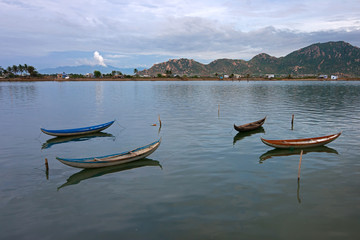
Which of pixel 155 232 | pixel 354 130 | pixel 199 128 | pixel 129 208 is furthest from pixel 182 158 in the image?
pixel 354 130

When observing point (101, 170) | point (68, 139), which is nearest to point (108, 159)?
point (101, 170)

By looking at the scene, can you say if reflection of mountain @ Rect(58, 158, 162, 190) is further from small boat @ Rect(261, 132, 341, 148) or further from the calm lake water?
small boat @ Rect(261, 132, 341, 148)

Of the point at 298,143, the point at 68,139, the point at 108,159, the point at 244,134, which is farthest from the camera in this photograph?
the point at 244,134

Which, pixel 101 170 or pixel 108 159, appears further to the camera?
pixel 108 159

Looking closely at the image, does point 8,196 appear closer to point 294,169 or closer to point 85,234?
point 85,234

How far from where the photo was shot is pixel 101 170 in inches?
803

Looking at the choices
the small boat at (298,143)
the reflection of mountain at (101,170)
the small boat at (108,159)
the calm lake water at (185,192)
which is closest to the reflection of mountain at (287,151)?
the calm lake water at (185,192)

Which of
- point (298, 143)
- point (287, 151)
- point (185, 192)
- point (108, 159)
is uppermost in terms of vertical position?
point (298, 143)

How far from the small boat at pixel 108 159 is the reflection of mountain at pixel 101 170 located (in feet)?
1.36

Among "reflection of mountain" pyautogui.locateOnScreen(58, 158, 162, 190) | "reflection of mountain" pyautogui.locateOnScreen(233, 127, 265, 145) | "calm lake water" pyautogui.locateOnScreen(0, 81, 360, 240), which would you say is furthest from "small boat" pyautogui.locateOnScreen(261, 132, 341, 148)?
"reflection of mountain" pyautogui.locateOnScreen(58, 158, 162, 190)

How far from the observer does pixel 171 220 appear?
13078 millimetres

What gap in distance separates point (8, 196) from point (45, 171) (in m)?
4.61

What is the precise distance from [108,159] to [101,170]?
3.68 ft

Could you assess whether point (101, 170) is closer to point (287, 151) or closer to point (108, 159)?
point (108, 159)
